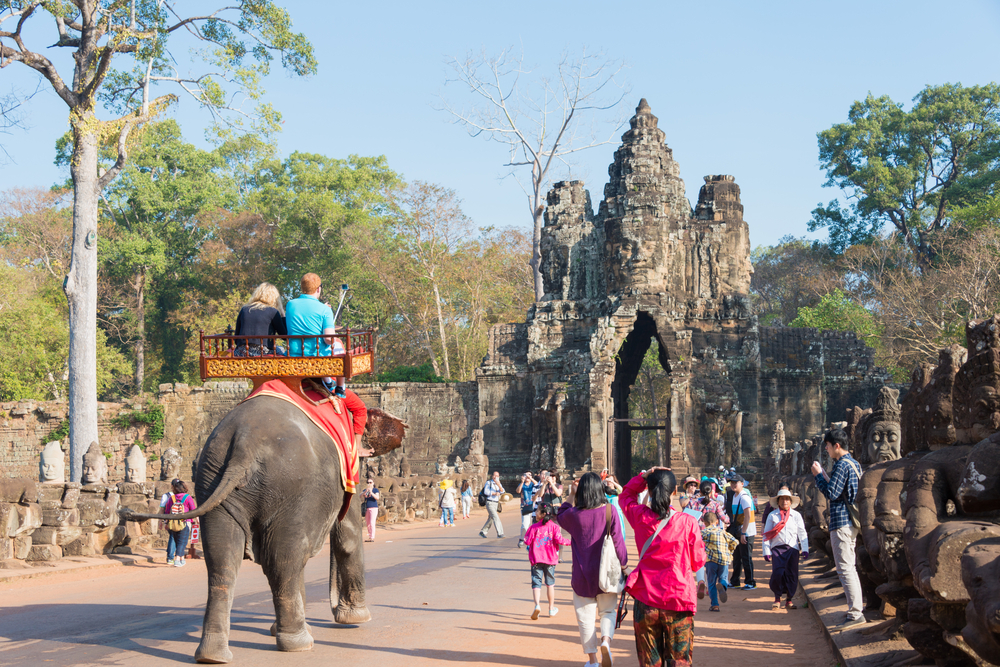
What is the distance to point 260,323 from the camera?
25.6 feet

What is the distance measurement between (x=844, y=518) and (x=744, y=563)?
14.5 ft

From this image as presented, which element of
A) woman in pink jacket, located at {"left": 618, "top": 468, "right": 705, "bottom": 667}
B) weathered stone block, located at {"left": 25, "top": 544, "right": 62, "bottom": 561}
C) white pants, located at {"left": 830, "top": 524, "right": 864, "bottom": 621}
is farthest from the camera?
weathered stone block, located at {"left": 25, "top": 544, "right": 62, "bottom": 561}

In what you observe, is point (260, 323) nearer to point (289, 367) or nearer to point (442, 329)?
point (289, 367)

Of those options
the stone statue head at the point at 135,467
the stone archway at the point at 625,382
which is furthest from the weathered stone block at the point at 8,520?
the stone archway at the point at 625,382

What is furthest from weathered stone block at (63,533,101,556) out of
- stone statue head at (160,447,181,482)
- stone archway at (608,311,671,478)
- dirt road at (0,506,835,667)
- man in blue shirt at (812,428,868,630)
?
stone archway at (608,311,671,478)

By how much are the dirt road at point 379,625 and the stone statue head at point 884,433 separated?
67.0 inches

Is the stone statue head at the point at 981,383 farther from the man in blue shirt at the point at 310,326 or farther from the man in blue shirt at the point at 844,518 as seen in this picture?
the man in blue shirt at the point at 310,326

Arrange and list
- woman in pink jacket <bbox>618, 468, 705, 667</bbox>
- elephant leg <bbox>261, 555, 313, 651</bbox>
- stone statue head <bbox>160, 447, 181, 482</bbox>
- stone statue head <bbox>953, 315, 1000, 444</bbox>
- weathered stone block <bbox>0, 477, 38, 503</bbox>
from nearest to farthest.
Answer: stone statue head <bbox>953, 315, 1000, 444</bbox> < woman in pink jacket <bbox>618, 468, 705, 667</bbox> < elephant leg <bbox>261, 555, 313, 651</bbox> < weathered stone block <bbox>0, 477, 38, 503</bbox> < stone statue head <bbox>160, 447, 181, 482</bbox>

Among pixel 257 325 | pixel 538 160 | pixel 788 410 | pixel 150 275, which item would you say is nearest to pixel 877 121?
pixel 538 160

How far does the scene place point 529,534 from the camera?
959 cm

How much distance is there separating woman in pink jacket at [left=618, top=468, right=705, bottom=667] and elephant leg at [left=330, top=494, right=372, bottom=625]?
10.4ft

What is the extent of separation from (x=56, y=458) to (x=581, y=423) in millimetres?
19607

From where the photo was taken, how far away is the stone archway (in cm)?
3434

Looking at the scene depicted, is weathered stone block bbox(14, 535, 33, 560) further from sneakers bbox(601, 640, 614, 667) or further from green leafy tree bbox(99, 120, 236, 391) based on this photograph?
green leafy tree bbox(99, 120, 236, 391)
